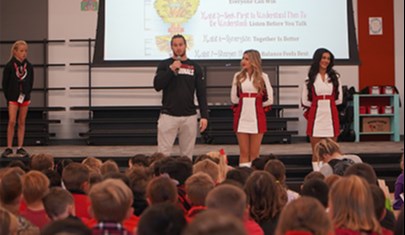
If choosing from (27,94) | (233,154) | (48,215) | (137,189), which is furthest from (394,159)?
(48,215)

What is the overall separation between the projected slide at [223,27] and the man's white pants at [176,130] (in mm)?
2270

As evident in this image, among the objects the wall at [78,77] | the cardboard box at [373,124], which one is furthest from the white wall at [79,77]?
the cardboard box at [373,124]

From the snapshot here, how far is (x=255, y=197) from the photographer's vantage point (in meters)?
2.98

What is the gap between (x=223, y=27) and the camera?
7.83 m

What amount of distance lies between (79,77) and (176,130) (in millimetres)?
4491

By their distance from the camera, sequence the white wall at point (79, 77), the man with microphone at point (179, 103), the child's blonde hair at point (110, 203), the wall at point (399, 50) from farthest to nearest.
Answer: the wall at point (399, 50), the white wall at point (79, 77), the man with microphone at point (179, 103), the child's blonde hair at point (110, 203)

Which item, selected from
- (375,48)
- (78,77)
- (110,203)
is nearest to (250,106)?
(110,203)

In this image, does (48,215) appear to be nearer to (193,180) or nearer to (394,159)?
(193,180)

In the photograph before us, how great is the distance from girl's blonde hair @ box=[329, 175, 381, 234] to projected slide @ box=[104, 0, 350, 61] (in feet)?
17.6

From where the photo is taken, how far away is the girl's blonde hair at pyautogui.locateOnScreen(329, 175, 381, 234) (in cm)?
234

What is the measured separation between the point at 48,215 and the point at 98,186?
1.81ft

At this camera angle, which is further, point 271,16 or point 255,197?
point 271,16

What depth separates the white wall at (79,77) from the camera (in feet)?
31.8

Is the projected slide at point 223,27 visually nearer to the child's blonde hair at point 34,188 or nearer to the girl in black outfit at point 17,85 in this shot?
the girl in black outfit at point 17,85
